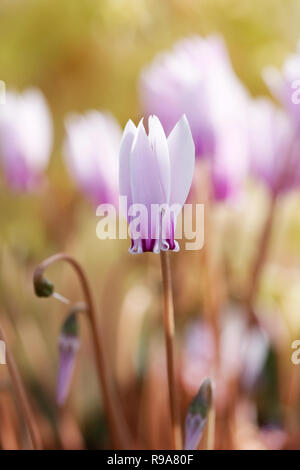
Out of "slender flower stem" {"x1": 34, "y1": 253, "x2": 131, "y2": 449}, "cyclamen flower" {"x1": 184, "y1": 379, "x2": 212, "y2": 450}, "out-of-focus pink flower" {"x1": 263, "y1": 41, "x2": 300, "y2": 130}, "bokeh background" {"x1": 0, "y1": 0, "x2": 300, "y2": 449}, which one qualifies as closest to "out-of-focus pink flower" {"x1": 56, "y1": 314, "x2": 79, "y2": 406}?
"slender flower stem" {"x1": 34, "y1": 253, "x2": 131, "y2": 449}

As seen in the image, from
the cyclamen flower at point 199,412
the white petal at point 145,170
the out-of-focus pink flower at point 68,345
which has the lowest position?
the cyclamen flower at point 199,412

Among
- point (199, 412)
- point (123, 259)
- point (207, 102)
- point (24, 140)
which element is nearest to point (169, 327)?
point (199, 412)

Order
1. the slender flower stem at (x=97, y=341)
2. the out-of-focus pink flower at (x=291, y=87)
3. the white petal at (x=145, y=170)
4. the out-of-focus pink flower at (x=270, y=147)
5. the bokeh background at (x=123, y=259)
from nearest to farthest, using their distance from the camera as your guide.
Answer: the white petal at (x=145, y=170), the slender flower stem at (x=97, y=341), the out-of-focus pink flower at (x=291, y=87), the out-of-focus pink flower at (x=270, y=147), the bokeh background at (x=123, y=259)

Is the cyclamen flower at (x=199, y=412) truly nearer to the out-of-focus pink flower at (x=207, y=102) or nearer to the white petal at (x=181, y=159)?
the white petal at (x=181, y=159)

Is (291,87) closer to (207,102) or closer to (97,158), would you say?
(207,102)

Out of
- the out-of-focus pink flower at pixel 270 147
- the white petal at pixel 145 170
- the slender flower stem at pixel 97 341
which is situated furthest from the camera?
the out-of-focus pink flower at pixel 270 147

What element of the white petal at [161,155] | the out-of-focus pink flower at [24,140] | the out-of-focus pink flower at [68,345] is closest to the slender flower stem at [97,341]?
the out-of-focus pink flower at [68,345]
